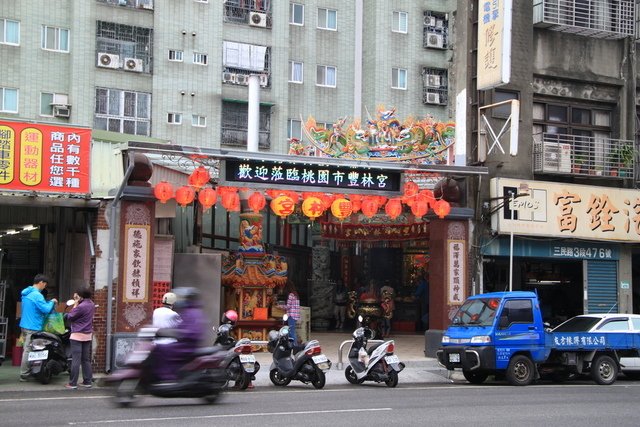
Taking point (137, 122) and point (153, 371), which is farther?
point (137, 122)

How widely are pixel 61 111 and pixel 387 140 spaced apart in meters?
18.2

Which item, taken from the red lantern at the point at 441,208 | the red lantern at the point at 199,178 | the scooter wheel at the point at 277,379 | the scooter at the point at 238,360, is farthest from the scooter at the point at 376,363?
the red lantern at the point at 441,208

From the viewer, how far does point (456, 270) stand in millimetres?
25078

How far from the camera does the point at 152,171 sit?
21422 mm

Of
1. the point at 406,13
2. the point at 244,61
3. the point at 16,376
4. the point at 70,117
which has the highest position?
the point at 406,13

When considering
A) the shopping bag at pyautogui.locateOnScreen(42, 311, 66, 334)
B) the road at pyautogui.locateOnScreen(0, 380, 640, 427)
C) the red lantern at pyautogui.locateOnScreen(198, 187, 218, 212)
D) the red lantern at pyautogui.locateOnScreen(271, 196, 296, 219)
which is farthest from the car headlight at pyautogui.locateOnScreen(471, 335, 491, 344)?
the shopping bag at pyautogui.locateOnScreen(42, 311, 66, 334)

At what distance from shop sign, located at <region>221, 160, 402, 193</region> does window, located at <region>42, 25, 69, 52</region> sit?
67.5ft

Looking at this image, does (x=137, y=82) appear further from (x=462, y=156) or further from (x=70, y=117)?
(x=462, y=156)

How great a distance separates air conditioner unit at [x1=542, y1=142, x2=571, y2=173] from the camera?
2655 cm

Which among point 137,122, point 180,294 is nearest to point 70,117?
point 137,122

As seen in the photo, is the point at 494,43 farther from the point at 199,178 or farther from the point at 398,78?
the point at 398,78

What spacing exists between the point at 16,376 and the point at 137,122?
73.0 ft

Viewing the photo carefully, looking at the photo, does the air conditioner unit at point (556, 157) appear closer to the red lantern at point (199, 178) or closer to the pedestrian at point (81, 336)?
the red lantern at point (199, 178)

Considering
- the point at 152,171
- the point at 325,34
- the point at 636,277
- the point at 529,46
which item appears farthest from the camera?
the point at 325,34
